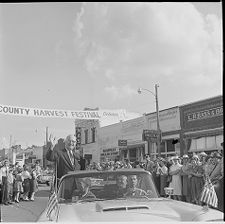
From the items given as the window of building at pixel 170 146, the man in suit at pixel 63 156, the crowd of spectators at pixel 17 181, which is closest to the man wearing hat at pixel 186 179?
the man in suit at pixel 63 156

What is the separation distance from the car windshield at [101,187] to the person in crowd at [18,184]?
6.46 meters

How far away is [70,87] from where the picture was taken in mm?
3723

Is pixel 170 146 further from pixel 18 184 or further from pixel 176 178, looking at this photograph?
pixel 176 178

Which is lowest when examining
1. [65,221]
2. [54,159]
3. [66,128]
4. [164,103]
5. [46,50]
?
[65,221]

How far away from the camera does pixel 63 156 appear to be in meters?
4.33

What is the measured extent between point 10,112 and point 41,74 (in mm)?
478

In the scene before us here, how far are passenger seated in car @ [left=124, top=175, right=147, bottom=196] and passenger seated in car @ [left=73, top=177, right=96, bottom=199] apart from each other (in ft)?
1.07

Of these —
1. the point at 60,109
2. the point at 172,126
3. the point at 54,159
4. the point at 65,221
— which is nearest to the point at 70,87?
the point at 60,109

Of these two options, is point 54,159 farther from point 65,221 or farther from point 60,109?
point 65,221

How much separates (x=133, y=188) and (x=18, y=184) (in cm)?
708

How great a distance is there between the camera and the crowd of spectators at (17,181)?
915 centimetres

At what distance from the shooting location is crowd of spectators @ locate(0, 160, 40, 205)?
9148mm

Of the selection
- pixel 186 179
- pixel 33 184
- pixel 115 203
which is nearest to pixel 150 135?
pixel 33 184

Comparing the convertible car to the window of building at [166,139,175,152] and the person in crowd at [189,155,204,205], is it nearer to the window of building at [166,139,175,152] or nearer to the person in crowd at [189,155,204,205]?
the person in crowd at [189,155,204,205]
